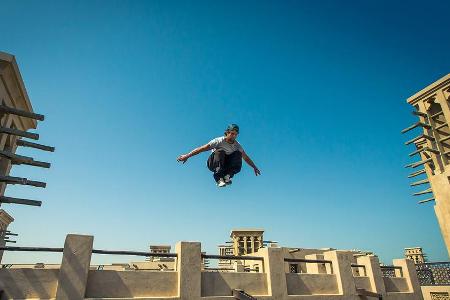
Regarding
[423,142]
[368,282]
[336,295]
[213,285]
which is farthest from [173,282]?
[423,142]

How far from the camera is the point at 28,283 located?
6270mm

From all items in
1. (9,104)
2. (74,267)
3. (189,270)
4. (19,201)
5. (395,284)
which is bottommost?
(395,284)

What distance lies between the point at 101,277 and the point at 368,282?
937 cm

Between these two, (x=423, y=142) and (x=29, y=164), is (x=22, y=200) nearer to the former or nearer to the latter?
(x=29, y=164)

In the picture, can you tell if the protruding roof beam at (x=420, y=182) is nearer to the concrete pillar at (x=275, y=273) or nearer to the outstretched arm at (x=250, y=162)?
the concrete pillar at (x=275, y=273)

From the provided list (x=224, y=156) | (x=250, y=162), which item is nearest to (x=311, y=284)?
(x=250, y=162)

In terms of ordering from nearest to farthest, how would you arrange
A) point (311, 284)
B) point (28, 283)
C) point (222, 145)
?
point (28, 283) < point (222, 145) < point (311, 284)

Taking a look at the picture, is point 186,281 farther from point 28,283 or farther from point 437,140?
point 437,140

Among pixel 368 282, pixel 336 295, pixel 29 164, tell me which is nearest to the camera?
pixel 29 164

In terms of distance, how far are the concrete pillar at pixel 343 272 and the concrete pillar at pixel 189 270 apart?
5.18m

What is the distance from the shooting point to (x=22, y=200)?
796cm

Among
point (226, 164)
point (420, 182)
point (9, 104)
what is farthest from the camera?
point (420, 182)

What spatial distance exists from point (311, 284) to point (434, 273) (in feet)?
28.0

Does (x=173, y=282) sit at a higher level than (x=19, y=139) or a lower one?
lower
